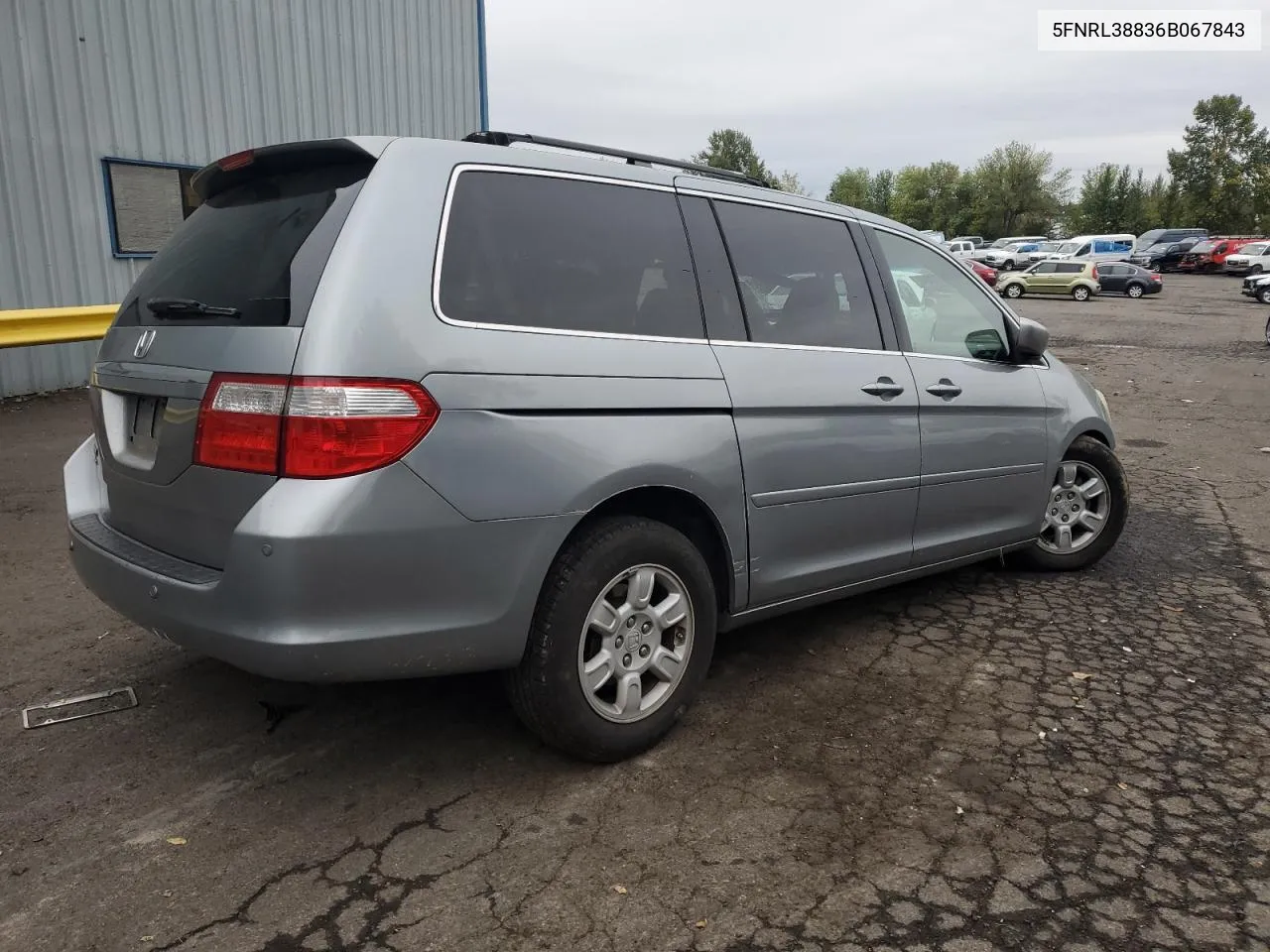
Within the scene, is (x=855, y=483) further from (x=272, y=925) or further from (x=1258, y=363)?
(x=1258, y=363)

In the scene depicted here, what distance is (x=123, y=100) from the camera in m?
9.88

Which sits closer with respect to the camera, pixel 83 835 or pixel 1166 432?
pixel 83 835

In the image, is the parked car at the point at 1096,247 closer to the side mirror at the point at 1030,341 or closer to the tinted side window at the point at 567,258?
the side mirror at the point at 1030,341

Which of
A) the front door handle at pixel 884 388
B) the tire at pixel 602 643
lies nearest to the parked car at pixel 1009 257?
the front door handle at pixel 884 388

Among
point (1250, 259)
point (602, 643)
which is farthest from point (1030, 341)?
point (1250, 259)

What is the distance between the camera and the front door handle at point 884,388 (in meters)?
3.68

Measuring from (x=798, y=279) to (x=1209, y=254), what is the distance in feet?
157

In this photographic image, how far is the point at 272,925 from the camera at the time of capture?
7.45 ft

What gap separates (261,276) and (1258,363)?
660 inches

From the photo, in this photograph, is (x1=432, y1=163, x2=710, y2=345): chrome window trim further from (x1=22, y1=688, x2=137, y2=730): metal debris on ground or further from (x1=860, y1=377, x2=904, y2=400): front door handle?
(x1=22, y1=688, x2=137, y2=730): metal debris on ground

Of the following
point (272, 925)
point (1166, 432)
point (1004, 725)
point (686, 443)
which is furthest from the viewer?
point (1166, 432)

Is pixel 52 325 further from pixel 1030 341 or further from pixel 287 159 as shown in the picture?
pixel 1030 341

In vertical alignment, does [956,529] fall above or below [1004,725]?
above

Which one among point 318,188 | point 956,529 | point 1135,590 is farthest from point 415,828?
point 1135,590
